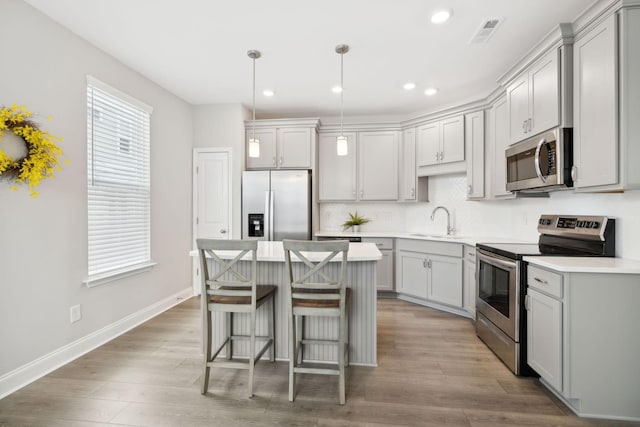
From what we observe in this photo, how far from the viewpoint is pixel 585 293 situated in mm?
1934

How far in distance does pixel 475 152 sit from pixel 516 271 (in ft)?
6.20

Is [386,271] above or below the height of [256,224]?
below

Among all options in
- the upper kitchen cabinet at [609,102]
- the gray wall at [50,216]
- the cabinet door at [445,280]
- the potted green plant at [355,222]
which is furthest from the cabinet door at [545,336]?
the gray wall at [50,216]

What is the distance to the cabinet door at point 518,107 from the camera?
278 centimetres

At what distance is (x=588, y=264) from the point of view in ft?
6.59

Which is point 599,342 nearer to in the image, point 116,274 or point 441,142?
point 441,142

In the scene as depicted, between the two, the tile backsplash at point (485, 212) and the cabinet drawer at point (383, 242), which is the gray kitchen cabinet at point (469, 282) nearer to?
the tile backsplash at point (485, 212)

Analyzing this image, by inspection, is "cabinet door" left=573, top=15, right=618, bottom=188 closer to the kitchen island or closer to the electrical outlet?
the kitchen island

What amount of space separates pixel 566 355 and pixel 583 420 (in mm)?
365

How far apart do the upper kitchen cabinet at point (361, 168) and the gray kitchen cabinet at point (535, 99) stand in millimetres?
1801

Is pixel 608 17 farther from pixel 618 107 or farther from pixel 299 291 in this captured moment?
pixel 299 291

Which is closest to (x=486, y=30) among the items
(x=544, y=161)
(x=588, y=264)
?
(x=544, y=161)

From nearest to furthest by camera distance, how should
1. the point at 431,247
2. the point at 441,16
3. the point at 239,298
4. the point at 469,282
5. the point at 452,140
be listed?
the point at 239,298 → the point at 441,16 → the point at 469,282 → the point at 431,247 → the point at 452,140

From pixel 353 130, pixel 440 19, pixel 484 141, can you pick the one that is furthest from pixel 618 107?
pixel 353 130
